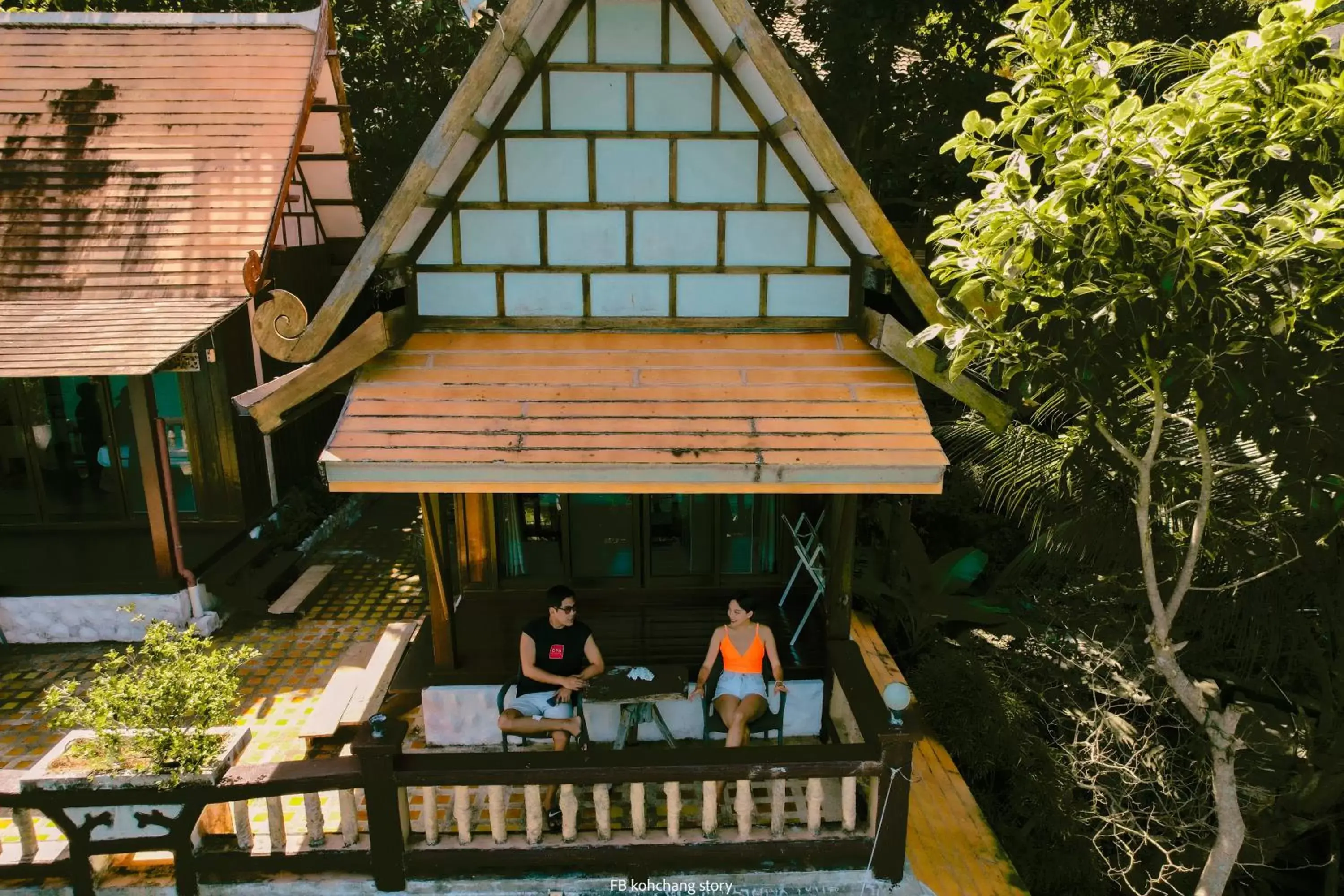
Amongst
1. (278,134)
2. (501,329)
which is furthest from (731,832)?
(278,134)

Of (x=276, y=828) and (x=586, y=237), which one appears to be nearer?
(x=276, y=828)

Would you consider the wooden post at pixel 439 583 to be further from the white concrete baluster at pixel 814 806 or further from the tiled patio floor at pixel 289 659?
the white concrete baluster at pixel 814 806

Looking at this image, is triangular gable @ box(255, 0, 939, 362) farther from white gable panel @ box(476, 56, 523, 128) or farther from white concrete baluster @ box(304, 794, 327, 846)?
white concrete baluster @ box(304, 794, 327, 846)

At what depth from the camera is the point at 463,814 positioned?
5664 millimetres

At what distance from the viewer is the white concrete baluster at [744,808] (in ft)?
18.5

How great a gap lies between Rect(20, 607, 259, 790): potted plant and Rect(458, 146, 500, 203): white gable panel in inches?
140

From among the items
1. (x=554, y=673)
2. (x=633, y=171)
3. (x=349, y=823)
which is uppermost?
(x=633, y=171)

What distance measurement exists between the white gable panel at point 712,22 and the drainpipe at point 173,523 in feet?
24.0

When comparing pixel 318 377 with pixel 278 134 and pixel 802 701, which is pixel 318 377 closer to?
pixel 802 701

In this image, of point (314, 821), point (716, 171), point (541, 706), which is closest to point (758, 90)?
point (716, 171)

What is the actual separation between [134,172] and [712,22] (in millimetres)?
9052

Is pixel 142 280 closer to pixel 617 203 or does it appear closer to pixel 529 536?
pixel 529 536

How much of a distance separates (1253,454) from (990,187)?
3307 millimetres

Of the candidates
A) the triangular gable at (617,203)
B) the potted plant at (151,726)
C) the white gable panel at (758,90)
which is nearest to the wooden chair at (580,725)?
the potted plant at (151,726)
